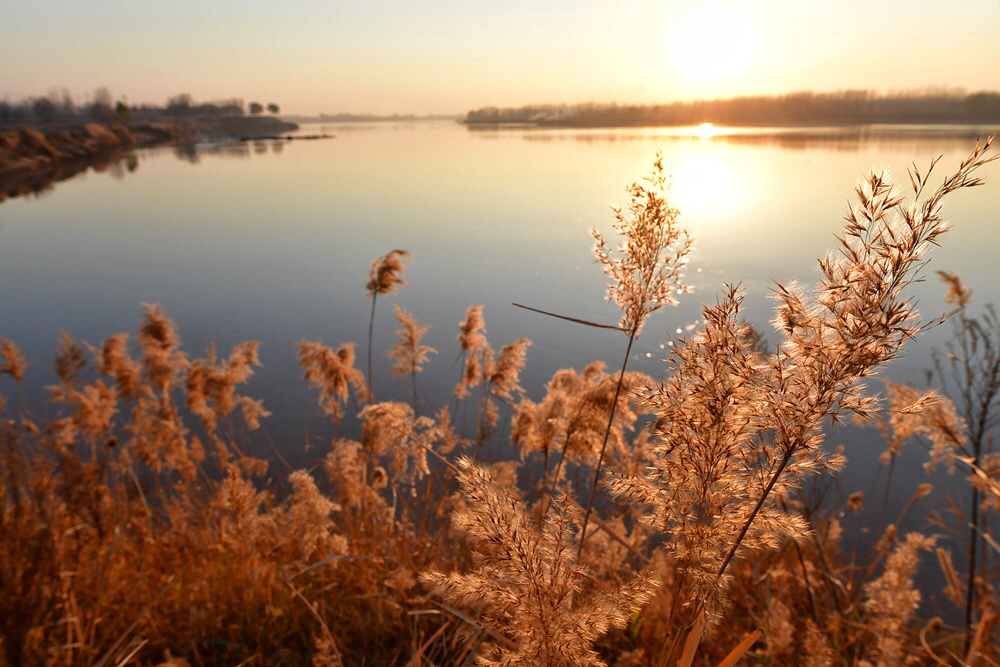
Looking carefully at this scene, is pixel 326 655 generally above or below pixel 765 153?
below

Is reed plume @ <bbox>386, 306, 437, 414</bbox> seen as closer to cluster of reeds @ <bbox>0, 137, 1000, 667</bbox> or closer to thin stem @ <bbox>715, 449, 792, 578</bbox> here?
cluster of reeds @ <bbox>0, 137, 1000, 667</bbox>

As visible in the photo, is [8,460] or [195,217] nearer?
[8,460]

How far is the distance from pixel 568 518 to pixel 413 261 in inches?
364

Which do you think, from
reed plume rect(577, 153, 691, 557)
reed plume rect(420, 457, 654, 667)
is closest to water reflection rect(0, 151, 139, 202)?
reed plume rect(577, 153, 691, 557)

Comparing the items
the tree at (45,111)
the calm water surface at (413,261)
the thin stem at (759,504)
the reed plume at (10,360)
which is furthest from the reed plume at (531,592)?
the tree at (45,111)

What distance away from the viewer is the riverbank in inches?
910

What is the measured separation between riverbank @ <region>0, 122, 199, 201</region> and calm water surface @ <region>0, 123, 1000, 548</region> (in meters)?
3.68

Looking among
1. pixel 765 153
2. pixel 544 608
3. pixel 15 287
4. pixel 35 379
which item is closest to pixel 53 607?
pixel 544 608

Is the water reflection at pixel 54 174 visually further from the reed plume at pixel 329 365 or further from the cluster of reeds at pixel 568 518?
the reed plume at pixel 329 365

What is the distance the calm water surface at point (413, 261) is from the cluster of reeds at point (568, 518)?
0.15 metres

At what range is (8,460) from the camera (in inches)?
103

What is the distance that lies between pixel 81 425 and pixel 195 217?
14159 mm

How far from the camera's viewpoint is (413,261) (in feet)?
32.5

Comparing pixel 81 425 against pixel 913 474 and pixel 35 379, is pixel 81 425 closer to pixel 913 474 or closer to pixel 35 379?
pixel 35 379
